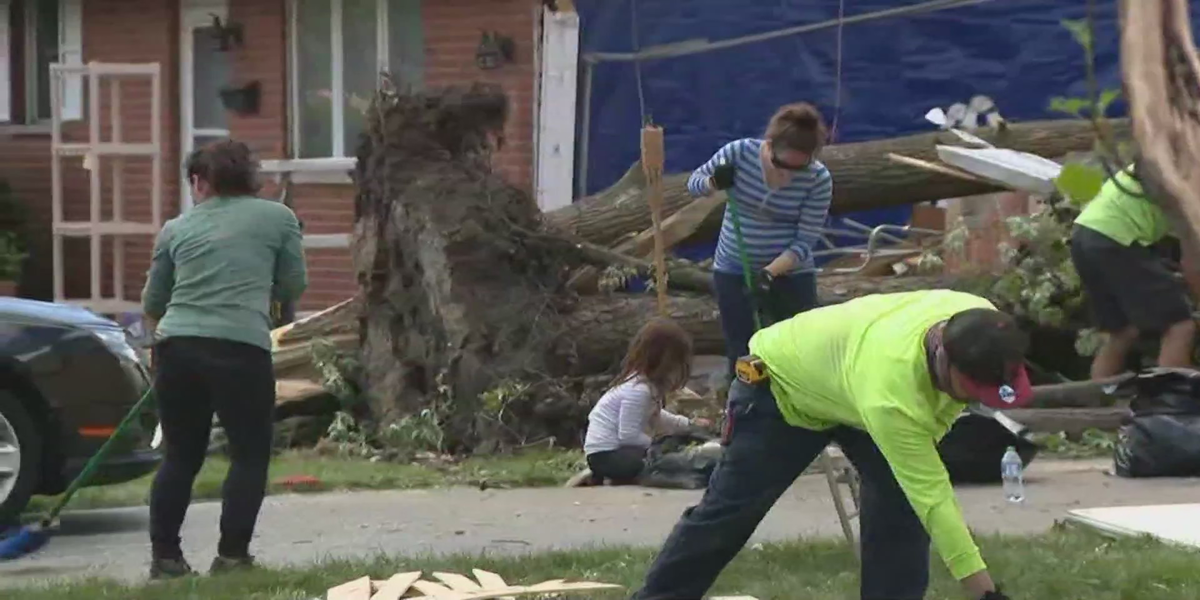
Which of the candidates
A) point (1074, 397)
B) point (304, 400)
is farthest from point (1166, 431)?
point (304, 400)

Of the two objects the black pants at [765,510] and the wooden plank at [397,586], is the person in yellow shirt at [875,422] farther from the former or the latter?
the wooden plank at [397,586]

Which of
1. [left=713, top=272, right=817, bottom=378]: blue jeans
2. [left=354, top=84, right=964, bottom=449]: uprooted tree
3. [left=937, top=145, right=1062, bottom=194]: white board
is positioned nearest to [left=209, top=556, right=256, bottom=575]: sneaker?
[left=713, top=272, right=817, bottom=378]: blue jeans

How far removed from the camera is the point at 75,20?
16594mm

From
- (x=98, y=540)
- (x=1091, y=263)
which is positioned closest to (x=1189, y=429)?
(x=1091, y=263)

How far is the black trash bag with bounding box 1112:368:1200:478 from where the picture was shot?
856 centimetres

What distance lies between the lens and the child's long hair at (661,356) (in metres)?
8.83

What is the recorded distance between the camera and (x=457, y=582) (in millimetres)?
6172

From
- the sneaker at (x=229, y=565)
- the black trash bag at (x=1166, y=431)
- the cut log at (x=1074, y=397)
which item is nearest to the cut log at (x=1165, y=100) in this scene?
the sneaker at (x=229, y=565)

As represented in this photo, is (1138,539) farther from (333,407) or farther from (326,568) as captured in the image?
(333,407)

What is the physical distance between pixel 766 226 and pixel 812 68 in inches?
258

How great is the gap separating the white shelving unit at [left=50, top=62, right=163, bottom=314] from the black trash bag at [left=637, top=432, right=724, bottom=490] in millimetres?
7711

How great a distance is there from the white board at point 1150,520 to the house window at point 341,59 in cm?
866

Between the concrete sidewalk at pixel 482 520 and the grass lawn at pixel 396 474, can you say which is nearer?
the concrete sidewalk at pixel 482 520

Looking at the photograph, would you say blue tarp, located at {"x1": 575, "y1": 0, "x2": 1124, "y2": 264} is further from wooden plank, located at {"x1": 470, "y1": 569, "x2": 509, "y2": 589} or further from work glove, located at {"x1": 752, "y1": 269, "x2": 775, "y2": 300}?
wooden plank, located at {"x1": 470, "y1": 569, "x2": 509, "y2": 589}
